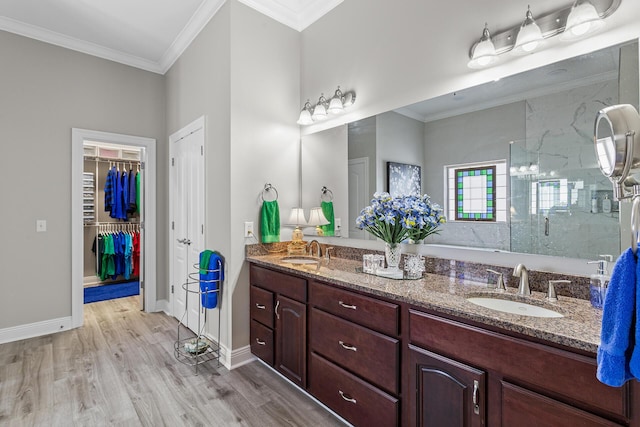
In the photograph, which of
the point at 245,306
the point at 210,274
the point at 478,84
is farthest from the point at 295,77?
the point at 245,306

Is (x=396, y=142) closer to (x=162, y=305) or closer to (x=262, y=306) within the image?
(x=262, y=306)

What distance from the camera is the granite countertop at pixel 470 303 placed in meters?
1.06

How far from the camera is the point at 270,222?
276cm

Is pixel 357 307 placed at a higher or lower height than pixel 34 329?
higher

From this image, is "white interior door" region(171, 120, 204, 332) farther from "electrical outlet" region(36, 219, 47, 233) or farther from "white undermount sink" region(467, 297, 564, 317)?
"white undermount sink" region(467, 297, 564, 317)

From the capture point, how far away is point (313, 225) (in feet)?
9.07


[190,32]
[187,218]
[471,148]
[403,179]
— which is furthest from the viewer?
[187,218]

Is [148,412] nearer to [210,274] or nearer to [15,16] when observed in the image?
[210,274]

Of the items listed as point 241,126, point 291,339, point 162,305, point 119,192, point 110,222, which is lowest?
point 162,305

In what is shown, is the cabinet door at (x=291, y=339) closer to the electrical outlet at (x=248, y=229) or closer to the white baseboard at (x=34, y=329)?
the electrical outlet at (x=248, y=229)

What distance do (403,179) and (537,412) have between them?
55.7 inches

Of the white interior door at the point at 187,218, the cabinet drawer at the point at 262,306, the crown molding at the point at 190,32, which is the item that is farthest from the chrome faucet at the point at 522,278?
the crown molding at the point at 190,32

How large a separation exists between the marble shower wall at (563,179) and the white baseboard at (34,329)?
423cm

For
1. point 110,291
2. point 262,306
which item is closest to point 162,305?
point 110,291
